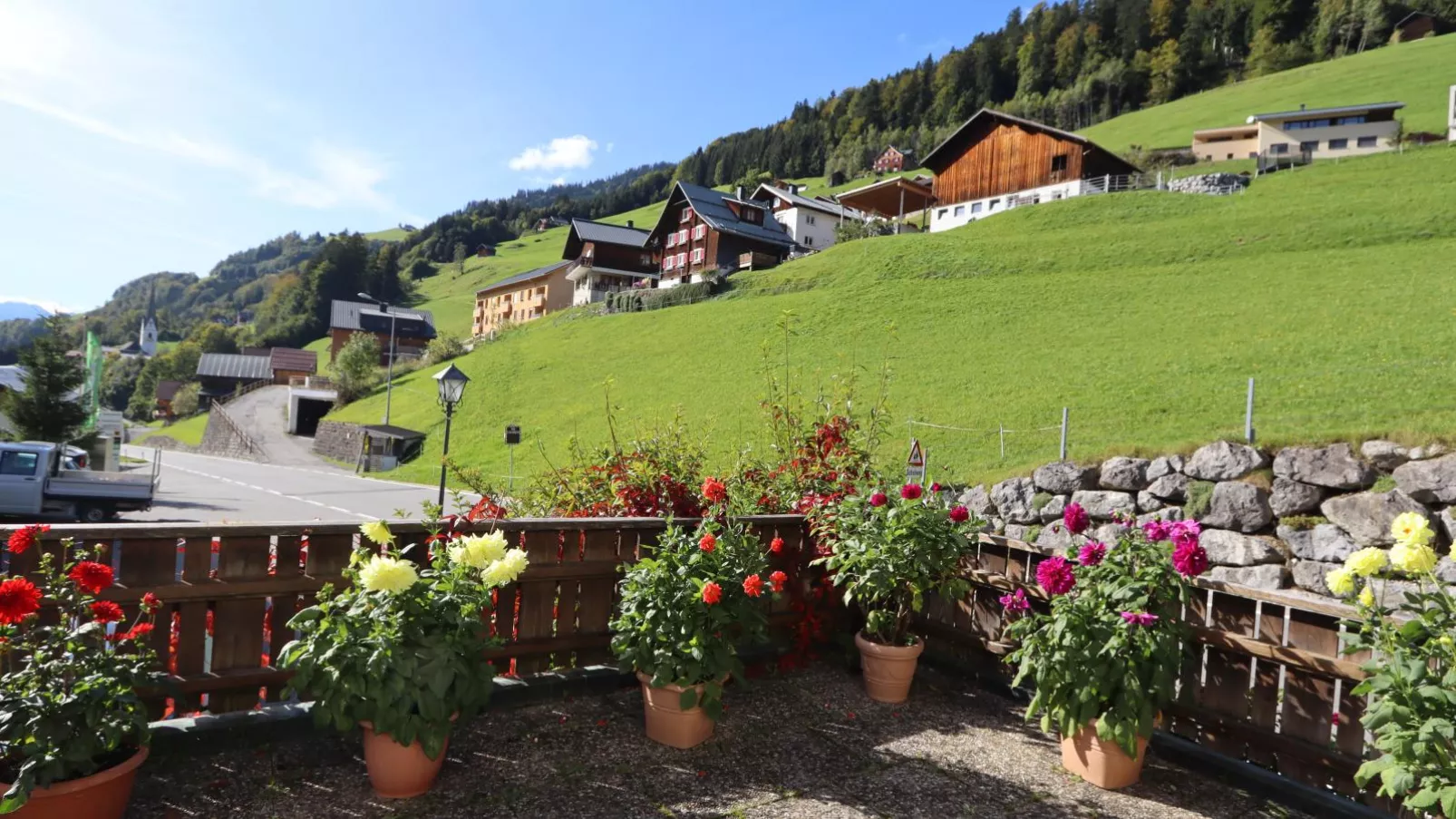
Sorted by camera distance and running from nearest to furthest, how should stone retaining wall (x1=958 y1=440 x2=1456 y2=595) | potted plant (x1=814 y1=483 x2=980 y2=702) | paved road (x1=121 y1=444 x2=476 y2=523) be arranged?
potted plant (x1=814 y1=483 x2=980 y2=702), stone retaining wall (x1=958 y1=440 x2=1456 y2=595), paved road (x1=121 y1=444 x2=476 y2=523)

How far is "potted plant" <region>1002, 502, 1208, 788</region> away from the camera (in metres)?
3.60

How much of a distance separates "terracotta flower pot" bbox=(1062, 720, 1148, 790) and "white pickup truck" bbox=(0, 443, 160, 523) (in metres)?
18.3

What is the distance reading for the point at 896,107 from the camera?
119m

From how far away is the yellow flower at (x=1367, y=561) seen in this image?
10.1 feet

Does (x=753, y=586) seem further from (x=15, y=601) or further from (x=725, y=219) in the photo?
(x=725, y=219)

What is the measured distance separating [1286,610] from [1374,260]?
23306 millimetres

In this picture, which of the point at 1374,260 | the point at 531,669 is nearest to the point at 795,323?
the point at 1374,260

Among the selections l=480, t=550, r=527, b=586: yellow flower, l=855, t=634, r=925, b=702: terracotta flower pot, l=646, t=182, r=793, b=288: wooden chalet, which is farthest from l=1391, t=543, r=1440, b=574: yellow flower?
l=646, t=182, r=793, b=288: wooden chalet

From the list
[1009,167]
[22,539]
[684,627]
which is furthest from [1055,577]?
[1009,167]

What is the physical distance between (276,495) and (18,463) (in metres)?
7.70

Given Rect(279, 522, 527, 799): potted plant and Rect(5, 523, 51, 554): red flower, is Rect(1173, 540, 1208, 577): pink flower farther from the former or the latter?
Rect(5, 523, 51, 554): red flower

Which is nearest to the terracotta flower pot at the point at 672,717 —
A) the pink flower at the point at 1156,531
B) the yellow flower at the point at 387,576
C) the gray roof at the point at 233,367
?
the yellow flower at the point at 387,576

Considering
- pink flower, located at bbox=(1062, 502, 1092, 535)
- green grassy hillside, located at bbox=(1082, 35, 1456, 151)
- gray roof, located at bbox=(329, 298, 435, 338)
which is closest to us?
pink flower, located at bbox=(1062, 502, 1092, 535)

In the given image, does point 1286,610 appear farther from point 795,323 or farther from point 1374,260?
point 795,323
